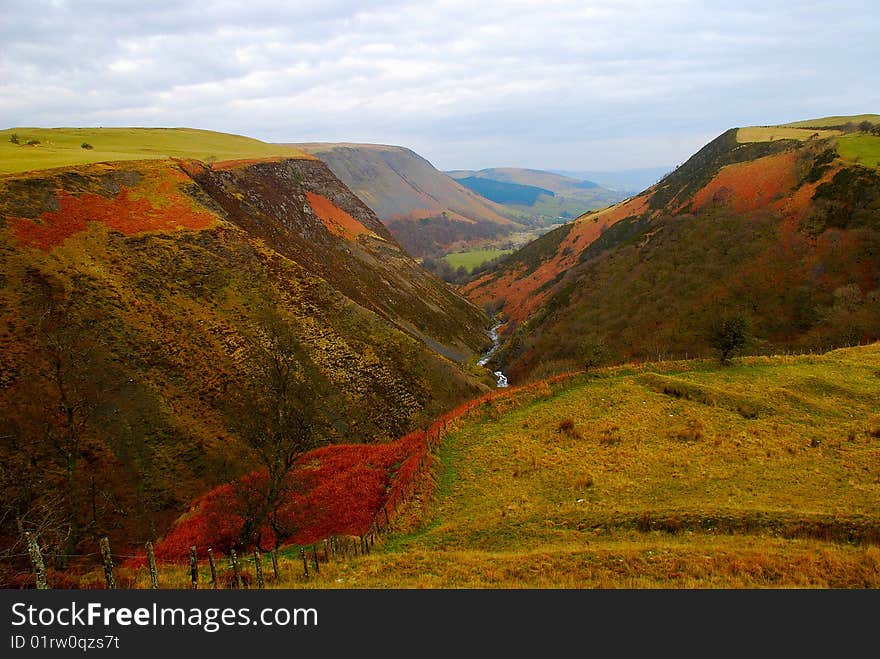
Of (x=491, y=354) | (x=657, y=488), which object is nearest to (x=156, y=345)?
(x=657, y=488)

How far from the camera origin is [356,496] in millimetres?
25641

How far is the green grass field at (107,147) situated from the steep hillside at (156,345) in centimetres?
681

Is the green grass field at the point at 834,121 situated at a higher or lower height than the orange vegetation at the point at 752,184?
higher

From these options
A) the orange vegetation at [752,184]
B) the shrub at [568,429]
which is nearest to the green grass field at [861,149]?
the orange vegetation at [752,184]

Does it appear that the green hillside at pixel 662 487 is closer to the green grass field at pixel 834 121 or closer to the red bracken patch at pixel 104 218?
the red bracken patch at pixel 104 218

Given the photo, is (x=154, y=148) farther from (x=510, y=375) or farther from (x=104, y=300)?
(x=510, y=375)

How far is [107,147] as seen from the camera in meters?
83.9

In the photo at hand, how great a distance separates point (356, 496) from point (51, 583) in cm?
1379

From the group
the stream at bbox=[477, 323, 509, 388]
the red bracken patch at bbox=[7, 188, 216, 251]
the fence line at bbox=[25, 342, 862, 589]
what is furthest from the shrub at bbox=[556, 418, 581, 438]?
the red bracken patch at bbox=[7, 188, 216, 251]

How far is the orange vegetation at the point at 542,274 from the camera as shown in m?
142

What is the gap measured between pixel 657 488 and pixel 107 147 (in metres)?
104

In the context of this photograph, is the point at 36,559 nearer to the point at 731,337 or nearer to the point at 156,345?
the point at 156,345

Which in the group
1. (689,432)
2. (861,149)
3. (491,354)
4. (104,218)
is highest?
(861,149)

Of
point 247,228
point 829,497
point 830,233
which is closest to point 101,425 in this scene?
point 247,228
